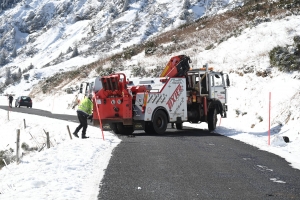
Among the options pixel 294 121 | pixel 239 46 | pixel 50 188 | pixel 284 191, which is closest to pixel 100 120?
pixel 294 121

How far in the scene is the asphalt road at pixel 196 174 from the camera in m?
6.89

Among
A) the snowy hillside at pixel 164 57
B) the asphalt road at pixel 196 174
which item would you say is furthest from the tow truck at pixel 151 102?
the asphalt road at pixel 196 174

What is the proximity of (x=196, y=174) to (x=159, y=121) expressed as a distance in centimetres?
822

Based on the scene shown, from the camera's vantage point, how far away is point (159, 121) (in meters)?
16.7

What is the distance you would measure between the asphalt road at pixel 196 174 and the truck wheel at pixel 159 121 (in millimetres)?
3441

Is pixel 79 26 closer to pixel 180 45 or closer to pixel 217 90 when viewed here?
pixel 180 45

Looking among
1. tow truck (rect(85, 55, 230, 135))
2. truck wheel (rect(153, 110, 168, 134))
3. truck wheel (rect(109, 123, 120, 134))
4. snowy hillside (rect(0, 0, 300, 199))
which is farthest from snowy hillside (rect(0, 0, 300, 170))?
truck wheel (rect(109, 123, 120, 134))

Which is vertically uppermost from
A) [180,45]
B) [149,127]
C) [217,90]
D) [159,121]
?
[180,45]

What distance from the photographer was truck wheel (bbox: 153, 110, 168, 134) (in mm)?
16391

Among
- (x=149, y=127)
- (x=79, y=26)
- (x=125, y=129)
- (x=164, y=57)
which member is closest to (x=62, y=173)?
(x=149, y=127)

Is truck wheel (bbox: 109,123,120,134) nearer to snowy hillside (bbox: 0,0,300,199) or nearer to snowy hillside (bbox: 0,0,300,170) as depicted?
snowy hillside (bbox: 0,0,300,199)

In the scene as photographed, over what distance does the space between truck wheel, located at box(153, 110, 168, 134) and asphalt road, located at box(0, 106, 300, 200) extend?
3441mm

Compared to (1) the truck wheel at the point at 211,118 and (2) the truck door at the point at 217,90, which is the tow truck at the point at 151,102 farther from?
(2) the truck door at the point at 217,90

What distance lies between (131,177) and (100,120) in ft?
25.7
